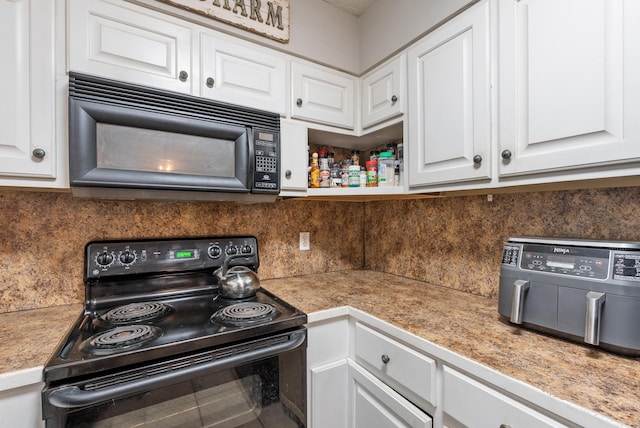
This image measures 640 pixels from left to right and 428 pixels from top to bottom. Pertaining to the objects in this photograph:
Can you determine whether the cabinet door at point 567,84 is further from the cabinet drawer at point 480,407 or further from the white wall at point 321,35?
the white wall at point 321,35

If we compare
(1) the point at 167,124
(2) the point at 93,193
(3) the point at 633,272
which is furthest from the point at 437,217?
(2) the point at 93,193

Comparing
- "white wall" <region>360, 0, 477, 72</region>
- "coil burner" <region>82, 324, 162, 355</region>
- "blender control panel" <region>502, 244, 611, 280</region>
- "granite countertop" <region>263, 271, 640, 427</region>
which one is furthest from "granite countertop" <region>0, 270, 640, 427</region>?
"white wall" <region>360, 0, 477, 72</region>

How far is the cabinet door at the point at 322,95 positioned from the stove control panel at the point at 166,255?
73 cm

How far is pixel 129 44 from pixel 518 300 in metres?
1.65

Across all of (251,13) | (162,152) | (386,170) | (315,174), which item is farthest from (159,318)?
(251,13)

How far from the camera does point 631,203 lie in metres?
1.00

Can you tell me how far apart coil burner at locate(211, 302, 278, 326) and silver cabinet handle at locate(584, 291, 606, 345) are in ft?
3.13

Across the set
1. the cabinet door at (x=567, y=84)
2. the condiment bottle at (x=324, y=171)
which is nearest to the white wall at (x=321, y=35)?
the condiment bottle at (x=324, y=171)

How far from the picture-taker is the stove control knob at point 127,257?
51.3 inches

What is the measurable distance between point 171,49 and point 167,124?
32cm

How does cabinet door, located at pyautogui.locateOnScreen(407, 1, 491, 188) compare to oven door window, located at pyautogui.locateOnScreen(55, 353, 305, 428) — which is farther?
cabinet door, located at pyautogui.locateOnScreen(407, 1, 491, 188)

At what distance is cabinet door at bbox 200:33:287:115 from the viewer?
1.27 m

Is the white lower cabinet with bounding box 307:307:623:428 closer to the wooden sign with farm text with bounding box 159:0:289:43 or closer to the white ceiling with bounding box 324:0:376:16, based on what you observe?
the wooden sign with farm text with bounding box 159:0:289:43

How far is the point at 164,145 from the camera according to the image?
1172 millimetres
